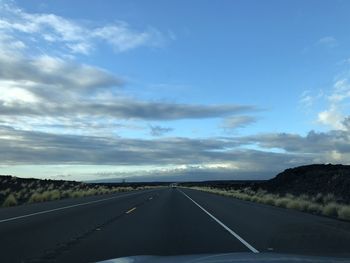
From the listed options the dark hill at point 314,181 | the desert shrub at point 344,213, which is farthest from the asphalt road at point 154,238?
the dark hill at point 314,181

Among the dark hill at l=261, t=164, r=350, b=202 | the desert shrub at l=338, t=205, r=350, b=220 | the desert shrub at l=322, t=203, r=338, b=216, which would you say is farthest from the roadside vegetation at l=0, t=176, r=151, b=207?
the dark hill at l=261, t=164, r=350, b=202

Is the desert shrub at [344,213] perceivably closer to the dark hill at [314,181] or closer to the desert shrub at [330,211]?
the desert shrub at [330,211]

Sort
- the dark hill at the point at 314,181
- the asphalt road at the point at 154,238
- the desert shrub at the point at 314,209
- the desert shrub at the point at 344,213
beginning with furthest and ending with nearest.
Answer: the dark hill at the point at 314,181 < the desert shrub at the point at 314,209 < the desert shrub at the point at 344,213 < the asphalt road at the point at 154,238

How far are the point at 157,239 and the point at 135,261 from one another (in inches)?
263

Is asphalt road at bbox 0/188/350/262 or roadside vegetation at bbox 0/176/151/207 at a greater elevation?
roadside vegetation at bbox 0/176/151/207

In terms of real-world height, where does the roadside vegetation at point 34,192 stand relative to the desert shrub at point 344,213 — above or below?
above

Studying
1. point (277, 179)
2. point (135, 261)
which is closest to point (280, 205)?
point (135, 261)

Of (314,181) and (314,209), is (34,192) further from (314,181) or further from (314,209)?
(314,181)

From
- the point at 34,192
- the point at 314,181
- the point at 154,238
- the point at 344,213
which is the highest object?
the point at 314,181

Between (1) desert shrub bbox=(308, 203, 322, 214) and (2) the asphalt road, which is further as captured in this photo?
(1) desert shrub bbox=(308, 203, 322, 214)

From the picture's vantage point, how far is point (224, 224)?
774 inches

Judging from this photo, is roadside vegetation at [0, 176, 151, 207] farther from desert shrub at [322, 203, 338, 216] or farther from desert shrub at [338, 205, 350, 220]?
desert shrub at [338, 205, 350, 220]

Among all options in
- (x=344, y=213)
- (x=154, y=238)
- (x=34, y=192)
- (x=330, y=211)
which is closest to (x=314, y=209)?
(x=330, y=211)

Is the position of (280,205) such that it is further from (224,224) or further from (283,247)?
(283,247)
